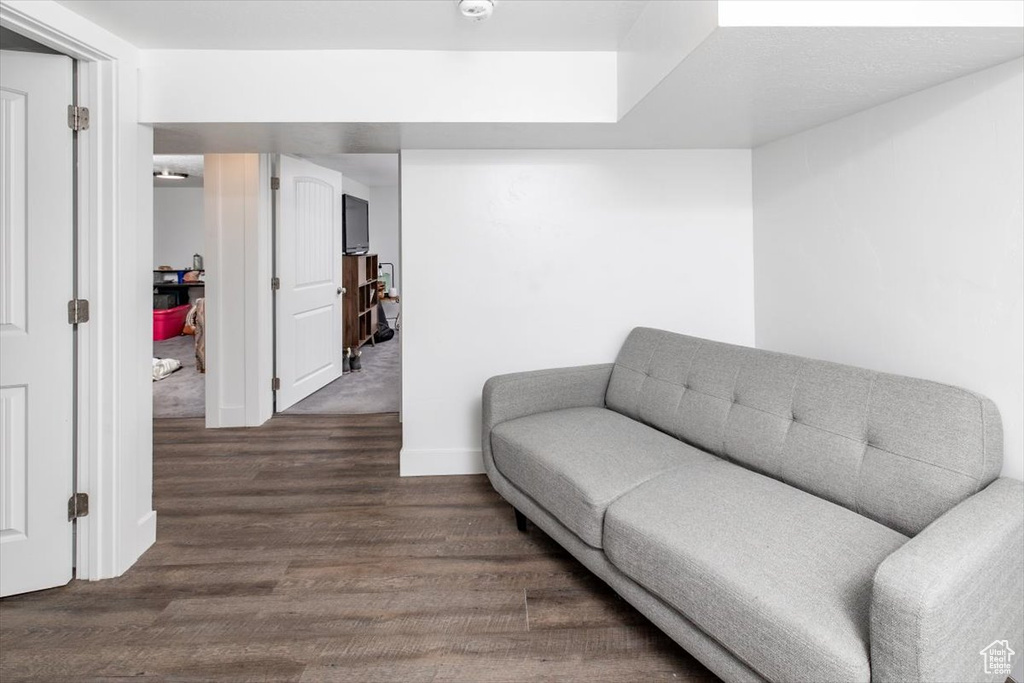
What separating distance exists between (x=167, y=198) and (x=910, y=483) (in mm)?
9925

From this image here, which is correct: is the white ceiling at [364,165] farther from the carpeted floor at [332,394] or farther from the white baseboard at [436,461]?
the white baseboard at [436,461]

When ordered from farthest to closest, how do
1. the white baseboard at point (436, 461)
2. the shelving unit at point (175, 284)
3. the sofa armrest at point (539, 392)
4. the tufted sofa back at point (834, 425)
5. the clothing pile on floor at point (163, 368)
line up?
the shelving unit at point (175, 284) → the clothing pile on floor at point (163, 368) → the white baseboard at point (436, 461) → the sofa armrest at point (539, 392) → the tufted sofa back at point (834, 425)

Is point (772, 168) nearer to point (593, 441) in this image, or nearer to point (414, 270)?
point (593, 441)

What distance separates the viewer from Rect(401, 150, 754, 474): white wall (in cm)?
303

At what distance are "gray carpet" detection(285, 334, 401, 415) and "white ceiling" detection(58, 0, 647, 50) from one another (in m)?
2.83

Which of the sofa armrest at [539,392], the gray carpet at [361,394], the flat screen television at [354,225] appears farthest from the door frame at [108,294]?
the flat screen television at [354,225]

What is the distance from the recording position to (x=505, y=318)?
122 inches

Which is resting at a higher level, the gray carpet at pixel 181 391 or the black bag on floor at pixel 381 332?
the black bag on floor at pixel 381 332

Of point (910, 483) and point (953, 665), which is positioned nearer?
point (953, 665)

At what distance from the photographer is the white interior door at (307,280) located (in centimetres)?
435

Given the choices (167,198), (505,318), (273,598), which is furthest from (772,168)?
(167,198)

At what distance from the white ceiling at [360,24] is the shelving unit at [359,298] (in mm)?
3805

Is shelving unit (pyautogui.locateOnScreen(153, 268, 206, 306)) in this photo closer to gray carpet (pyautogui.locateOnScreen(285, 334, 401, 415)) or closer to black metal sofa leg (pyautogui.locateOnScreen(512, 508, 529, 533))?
gray carpet (pyautogui.locateOnScreen(285, 334, 401, 415))

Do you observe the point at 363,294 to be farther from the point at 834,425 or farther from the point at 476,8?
the point at 834,425
